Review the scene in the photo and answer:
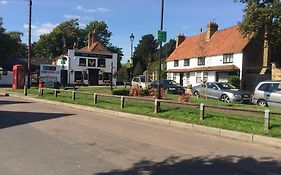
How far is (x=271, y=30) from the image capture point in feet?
124

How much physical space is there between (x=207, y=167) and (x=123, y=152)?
7.51 ft

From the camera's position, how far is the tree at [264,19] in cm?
3603

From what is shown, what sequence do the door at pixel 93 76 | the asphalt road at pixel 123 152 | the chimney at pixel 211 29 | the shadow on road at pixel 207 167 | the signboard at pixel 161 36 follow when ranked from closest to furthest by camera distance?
the shadow on road at pixel 207 167 < the asphalt road at pixel 123 152 < the signboard at pixel 161 36 < the chimney at pixel 211 29 < the door at pixel 93 76

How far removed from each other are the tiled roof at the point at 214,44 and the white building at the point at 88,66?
14617 millimetres

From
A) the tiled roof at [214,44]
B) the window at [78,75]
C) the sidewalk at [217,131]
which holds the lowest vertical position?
the sidewalk at [217,131]

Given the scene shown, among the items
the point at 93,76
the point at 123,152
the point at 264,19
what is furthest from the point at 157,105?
the point at 93,76

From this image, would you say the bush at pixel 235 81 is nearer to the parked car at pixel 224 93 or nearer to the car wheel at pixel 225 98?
the parked car at pixel 224 93

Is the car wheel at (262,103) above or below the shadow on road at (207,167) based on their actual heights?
above

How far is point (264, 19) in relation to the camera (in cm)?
3697

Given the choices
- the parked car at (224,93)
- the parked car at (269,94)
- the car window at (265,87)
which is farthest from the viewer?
the parked car at (224,93)

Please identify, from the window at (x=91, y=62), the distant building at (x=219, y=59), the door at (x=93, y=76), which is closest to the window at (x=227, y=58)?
the distant building at (x=219, y=59)

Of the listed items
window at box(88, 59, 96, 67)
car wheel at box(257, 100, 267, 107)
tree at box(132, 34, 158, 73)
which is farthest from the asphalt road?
tree at box(132, 34, 158, 73)

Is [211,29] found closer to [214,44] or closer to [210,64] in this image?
[214,44]

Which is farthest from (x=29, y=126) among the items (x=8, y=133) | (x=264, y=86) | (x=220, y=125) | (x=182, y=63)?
(x=182, y=63)
